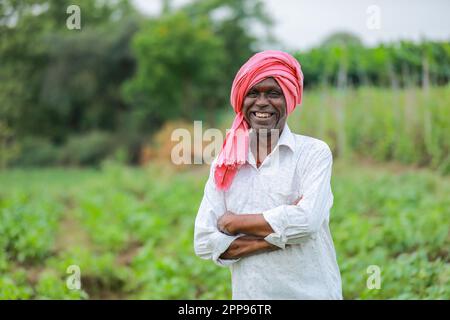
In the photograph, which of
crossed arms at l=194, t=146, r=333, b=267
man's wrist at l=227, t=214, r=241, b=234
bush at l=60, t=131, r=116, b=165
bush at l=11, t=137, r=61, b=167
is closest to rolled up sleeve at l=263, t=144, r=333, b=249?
crossed arms at l=194, t=146, r=333, b=267

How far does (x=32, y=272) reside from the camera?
18.1ft

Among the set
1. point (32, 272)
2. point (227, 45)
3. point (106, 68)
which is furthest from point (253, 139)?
point (106, 68)

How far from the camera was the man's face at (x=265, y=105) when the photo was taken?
236cm

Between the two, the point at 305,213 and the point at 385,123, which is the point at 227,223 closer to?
the point at 305,213

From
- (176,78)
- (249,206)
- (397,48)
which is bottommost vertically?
(249,206)

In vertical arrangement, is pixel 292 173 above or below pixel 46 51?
below

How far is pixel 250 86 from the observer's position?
235 cm

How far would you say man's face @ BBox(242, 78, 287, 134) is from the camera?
2361 mm

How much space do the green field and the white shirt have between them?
142 cm

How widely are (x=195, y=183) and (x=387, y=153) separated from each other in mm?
3228

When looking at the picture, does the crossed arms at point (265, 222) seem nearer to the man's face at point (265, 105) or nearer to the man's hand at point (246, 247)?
the man's hand at point (246, 247)

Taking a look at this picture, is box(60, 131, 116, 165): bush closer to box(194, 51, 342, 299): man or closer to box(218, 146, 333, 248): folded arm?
box(194, 51, 342, 299): man

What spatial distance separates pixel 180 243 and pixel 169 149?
308 inches

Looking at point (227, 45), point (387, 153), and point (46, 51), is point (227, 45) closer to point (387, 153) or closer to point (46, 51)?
point (46, 51)
